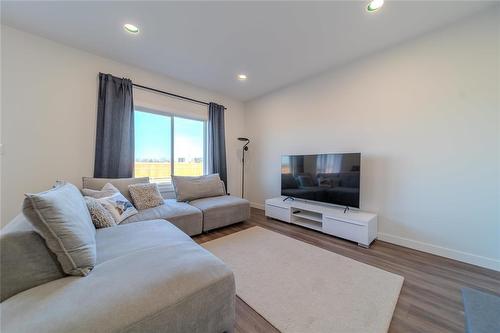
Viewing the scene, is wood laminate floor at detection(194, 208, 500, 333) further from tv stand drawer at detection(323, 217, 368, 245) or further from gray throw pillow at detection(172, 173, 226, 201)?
gray throw pillow at detection(172, 173, 226, 201)

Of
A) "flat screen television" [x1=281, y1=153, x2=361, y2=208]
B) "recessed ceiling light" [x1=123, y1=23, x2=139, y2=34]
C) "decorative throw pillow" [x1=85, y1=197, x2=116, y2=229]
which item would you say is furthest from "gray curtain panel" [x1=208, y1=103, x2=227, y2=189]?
"decorative throw pillow" [x1=85, y1=197, x2=116, y2=229]

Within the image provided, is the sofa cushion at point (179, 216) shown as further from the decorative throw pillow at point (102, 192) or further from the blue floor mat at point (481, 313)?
the blue floor mat at point (481, 313)

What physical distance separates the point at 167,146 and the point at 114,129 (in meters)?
0.89

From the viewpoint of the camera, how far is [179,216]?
2371 mm

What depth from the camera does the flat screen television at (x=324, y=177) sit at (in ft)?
8.44

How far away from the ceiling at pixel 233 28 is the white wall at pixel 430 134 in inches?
11.5

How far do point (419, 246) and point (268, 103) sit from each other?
344cm

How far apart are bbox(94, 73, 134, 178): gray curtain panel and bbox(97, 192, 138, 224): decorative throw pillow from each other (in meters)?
0.77

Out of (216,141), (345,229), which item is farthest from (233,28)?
(345,229)

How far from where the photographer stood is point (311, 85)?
129 inches

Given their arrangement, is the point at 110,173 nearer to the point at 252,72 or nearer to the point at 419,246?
the point at 252,72

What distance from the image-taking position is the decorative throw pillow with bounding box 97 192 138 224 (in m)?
1.95

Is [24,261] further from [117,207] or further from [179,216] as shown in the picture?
[179,216]

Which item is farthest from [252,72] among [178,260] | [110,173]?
[178,260]
